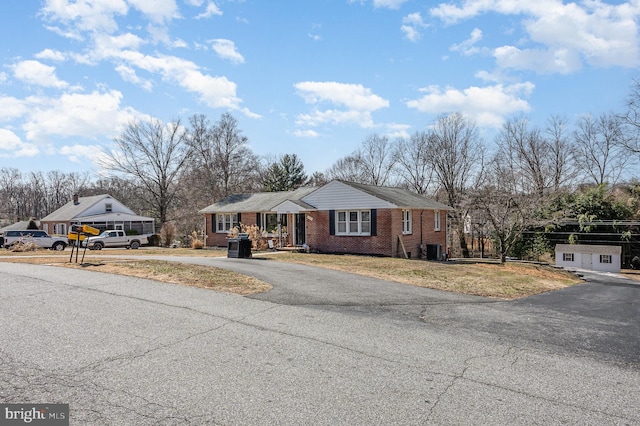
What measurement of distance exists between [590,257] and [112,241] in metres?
36.1

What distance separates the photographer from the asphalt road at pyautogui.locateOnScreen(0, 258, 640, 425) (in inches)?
159

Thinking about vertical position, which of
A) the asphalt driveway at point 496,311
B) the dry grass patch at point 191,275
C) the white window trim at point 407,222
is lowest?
the asphalt driveway at point 496,311

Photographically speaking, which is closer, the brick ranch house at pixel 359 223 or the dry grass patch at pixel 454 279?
the dry grass patch at pixel 454 279

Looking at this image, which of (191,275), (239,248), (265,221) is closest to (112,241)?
(265,221)

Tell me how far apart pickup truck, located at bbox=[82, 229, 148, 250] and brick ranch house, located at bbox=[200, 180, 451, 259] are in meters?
13.2

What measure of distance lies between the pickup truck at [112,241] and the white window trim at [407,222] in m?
23.8

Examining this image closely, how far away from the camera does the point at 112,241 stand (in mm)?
34031

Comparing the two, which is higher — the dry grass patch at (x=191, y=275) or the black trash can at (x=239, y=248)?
the black trash can at (x=239, y=248)

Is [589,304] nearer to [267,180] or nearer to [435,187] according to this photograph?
[435,187]

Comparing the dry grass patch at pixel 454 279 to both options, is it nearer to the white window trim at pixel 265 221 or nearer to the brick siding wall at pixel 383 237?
the brick siding wall at pixel 383 237

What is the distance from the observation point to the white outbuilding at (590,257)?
27.7m

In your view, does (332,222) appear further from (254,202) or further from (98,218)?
(98,218)
